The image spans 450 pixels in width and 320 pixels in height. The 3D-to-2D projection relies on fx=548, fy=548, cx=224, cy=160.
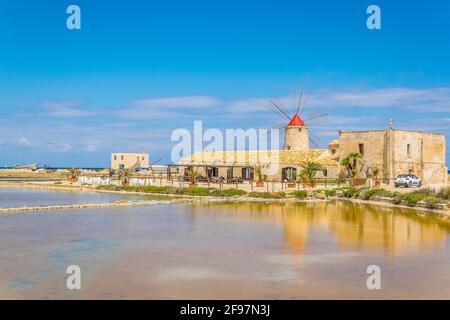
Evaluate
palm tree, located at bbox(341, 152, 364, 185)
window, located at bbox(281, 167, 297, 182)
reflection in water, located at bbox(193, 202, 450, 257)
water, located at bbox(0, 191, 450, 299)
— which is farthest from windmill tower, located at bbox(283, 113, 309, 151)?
water, located at bbox(0, 191, 450, 299)

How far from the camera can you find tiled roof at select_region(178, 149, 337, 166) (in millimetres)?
40156

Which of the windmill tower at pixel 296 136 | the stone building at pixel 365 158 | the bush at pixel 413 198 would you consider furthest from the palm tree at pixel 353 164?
the windmill tower at pixel 296 136

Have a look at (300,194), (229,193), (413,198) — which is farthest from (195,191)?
(413,198)

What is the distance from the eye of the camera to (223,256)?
1104cm

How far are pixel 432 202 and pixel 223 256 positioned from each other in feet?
44.9

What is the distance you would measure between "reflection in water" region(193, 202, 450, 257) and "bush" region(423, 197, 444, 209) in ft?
3.31

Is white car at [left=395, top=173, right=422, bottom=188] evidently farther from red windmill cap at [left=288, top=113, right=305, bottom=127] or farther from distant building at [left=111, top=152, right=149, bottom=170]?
distant building at [left=111, top=152, right=149, bottom=170]

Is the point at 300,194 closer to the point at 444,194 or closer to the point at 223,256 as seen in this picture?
the point at 444,194

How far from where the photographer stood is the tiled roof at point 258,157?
40.2 meters

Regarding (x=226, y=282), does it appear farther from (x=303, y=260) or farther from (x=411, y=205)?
(x=411, y=205)

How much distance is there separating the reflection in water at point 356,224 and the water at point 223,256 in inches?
1.2

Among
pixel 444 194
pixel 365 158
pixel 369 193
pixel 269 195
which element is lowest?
pixel 269 195

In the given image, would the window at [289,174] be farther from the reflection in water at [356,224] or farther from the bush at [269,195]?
the reflection in water at [356,224]
